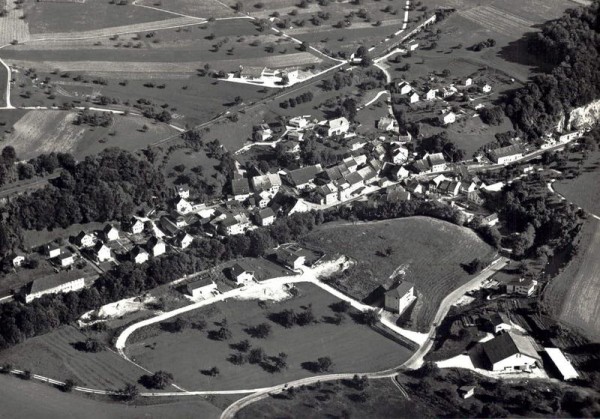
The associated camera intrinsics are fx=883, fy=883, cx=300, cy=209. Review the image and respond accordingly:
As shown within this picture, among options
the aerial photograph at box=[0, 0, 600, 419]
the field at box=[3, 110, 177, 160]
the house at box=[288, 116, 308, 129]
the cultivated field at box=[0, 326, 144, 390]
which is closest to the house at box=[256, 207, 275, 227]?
the aerial photograph at box=[0, 0, 600, 419]

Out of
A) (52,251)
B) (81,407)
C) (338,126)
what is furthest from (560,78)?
(81,407)

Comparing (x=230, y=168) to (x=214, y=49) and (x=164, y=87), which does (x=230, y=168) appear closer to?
(x=164, y=87)

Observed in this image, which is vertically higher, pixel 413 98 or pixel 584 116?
pixel 413 98

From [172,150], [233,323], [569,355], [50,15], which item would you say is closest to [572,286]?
[569,355]

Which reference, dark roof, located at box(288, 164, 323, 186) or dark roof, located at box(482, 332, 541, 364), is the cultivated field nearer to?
dark roof, located at box(482, 332, 541, 364)

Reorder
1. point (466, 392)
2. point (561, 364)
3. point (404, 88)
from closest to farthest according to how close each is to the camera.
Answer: point (466, 392), point (561, 364), point (404, 88)

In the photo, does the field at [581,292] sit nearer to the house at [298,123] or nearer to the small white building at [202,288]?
the small white building at [202,288]

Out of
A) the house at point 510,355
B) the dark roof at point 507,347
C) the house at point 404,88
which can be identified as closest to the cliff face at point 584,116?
the house at point 404,88

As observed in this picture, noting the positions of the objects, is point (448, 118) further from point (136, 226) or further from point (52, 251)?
point (52, 251)

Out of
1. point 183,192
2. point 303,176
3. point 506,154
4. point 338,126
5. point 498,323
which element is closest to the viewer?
point 498,323
